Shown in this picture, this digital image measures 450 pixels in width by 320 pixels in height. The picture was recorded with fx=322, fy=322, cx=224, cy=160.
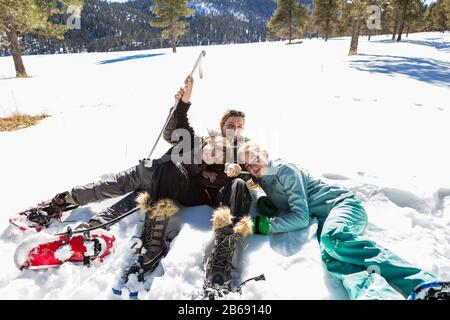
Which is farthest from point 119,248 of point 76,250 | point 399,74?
point 399,74

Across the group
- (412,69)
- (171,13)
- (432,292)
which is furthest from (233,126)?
(171,13)

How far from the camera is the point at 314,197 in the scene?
3.38 meters

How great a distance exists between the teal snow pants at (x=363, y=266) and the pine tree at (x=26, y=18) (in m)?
15.7

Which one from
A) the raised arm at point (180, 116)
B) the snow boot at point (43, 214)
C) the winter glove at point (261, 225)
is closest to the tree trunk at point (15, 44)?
the raised arm at point (180, 116)

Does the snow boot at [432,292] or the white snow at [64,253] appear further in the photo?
the white snow at [64,253]

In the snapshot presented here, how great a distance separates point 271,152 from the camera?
502 centimetres

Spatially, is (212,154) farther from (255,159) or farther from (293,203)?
(293,203)

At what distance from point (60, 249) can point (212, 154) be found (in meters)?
1.66

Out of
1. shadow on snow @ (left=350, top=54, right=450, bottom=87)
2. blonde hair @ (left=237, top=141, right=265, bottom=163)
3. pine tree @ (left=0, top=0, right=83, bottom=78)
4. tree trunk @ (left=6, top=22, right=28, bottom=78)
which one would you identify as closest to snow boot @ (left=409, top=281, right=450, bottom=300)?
blonde hair @ (left=237, top=141, right=265, bottom=163)

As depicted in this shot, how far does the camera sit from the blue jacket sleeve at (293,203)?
10.1ft

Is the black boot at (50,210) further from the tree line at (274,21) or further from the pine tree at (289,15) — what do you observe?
A: the pine tree at (289,15)
